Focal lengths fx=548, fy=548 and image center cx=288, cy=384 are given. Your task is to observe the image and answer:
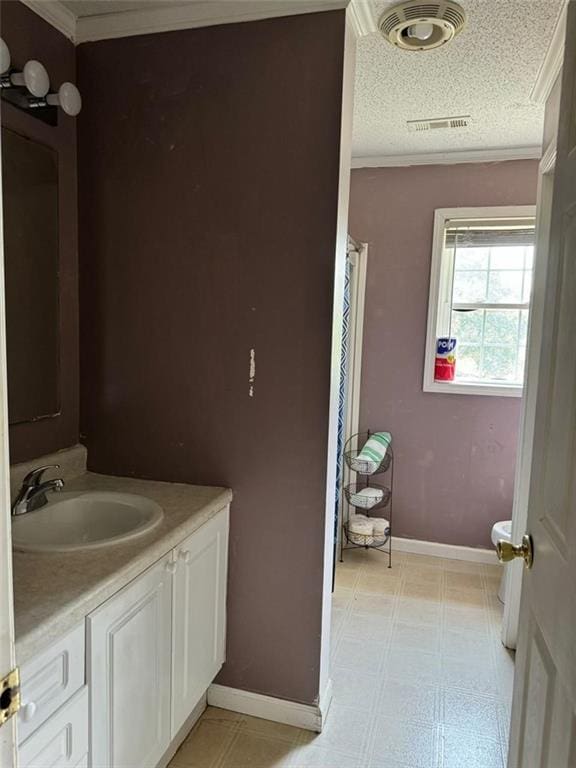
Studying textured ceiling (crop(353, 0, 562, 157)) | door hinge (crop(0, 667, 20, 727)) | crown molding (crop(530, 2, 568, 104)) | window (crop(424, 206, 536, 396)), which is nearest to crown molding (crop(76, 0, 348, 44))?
textured ceiling (crop(353, 0, 562, 157))

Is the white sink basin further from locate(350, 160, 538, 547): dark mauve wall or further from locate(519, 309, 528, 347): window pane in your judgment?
locate(519, 309, 528, 347): window pane

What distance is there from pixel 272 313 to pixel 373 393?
1759mm

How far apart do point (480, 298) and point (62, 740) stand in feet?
9.98

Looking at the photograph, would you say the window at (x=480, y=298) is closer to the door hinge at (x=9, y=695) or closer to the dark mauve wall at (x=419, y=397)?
the dark mauve wall at (x=419, y=397)

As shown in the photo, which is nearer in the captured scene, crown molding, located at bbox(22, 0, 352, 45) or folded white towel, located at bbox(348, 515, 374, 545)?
crown molding, located at bbox(22, 0, 352, 45)

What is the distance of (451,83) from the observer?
230 cm

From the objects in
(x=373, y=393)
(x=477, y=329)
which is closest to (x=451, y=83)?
(x=477, y=329)

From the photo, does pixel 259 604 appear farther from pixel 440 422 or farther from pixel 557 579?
pixel 440 422

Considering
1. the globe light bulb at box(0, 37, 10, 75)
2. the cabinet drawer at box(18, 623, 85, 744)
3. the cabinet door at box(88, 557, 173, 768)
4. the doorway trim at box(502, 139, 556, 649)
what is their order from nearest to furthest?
the cabinet drawer at box(18, 623, 85, 744), the cabinet door at box(88, 557, 173, 768), the globe light bulb at box(0, 37, 10, 75), the doorway trim at box(502, 139, 556, 649)

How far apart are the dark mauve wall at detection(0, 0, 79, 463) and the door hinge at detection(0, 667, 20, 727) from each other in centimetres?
123

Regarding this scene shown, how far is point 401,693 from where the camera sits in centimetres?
220

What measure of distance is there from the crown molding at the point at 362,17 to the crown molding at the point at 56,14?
38.2 inches

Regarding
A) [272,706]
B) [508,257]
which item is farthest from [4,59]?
[508,257]

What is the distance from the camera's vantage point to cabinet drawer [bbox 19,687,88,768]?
108cm
